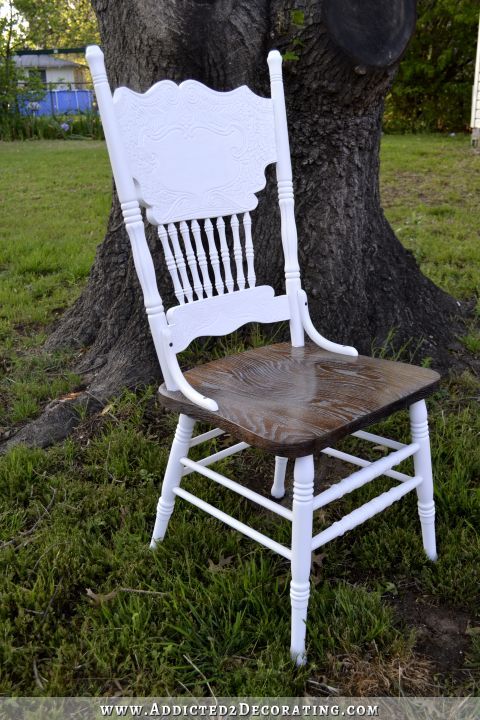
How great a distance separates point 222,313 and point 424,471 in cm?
73

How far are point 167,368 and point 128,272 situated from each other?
3.83 feet

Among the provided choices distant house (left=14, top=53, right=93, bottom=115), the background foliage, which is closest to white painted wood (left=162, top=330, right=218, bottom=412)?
the background foliage

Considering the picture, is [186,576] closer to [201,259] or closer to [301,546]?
[301,546]

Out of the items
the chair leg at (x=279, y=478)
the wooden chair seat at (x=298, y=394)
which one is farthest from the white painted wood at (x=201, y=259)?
the chair leg at (x=279, y=478)

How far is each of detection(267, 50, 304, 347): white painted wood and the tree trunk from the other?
354 millimetres

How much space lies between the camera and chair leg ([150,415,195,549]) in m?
1.85

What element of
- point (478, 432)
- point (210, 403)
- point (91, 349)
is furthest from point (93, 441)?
point (478, 432)

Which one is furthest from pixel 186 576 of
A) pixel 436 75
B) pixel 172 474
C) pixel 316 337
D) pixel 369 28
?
pixel 436 75

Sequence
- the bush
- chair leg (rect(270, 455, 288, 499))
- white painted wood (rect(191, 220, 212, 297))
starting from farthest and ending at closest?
the bush < chair leg (rect(270, 455, 288, 499)) < white painted wood (rect(191, 220, 212, 297))

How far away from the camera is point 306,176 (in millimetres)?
2594

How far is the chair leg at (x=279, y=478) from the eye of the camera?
2.16 meters

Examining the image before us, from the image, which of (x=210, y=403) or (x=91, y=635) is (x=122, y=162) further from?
(x=91, y=635)

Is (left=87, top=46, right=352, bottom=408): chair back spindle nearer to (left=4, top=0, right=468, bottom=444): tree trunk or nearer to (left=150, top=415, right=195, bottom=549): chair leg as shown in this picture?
(left=150, top=415, right=195, bottom=549): chair leg

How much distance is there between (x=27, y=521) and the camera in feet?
6.94
